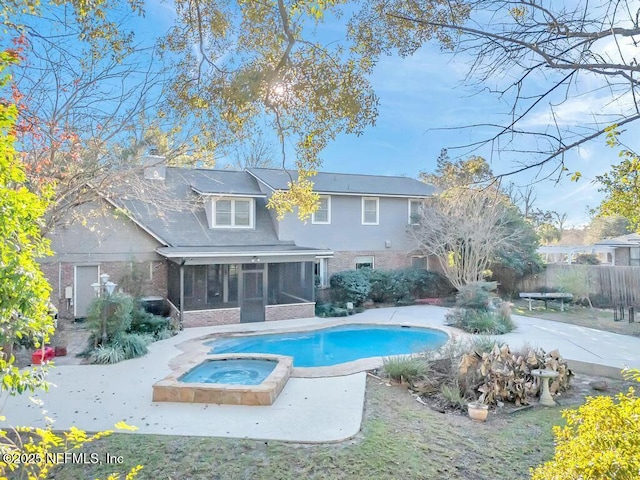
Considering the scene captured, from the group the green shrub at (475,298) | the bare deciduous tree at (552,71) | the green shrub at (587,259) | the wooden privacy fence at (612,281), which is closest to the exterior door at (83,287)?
the green shrub at (475,298)

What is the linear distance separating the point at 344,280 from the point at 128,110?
520 inches

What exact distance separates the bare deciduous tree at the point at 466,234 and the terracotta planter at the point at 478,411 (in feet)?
43.8

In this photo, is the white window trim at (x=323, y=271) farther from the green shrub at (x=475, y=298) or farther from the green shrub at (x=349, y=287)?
the green shrub at (x=475, y=298)

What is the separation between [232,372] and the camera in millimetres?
10805

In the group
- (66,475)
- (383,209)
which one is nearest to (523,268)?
(383,209)

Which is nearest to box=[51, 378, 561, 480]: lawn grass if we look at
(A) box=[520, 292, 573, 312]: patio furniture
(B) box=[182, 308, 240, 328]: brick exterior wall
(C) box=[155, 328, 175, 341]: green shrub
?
(C) box=[155, 328, 175, 341]: green shrub

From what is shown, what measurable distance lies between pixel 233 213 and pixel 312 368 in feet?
→ 38.1

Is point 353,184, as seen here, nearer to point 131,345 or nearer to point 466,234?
point 466,234

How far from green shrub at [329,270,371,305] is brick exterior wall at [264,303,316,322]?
6.81ft

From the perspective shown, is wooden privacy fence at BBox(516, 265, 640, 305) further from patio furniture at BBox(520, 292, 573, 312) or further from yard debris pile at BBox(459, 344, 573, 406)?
yard debris pile at BBox(459, 344, 573, 406)

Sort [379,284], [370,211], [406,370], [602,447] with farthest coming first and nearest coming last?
[370,211] → [379,284] → [406,370] → [602,447]

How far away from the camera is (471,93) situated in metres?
4.89

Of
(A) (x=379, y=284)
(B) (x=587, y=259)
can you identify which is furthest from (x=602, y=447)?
(B) (x=587, y=259)

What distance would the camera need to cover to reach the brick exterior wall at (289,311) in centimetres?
1789
